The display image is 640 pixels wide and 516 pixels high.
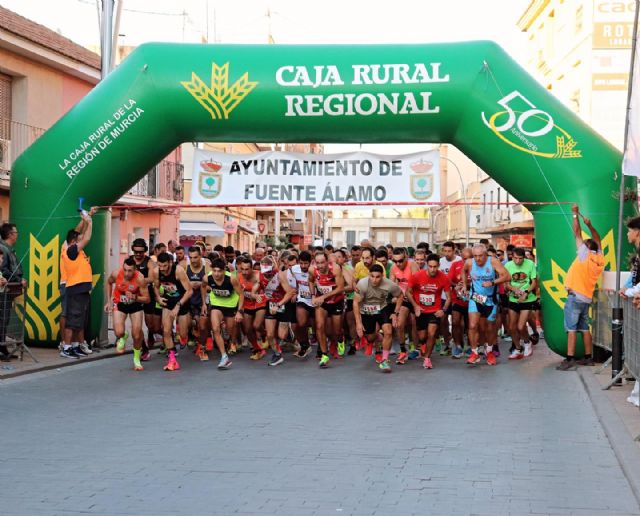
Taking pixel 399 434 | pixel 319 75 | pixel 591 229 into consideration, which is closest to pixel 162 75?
pixel 319 75

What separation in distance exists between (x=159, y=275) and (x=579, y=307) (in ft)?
19.0

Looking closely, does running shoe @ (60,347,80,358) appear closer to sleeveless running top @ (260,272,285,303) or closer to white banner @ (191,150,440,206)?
white banner @ (191,150,440,206)

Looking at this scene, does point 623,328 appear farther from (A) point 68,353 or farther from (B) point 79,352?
(B) point 79,352

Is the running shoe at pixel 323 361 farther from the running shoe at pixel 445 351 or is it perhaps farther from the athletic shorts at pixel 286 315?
the running shoe at pixel 445 351

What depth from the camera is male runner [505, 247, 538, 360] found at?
14055 millimetres

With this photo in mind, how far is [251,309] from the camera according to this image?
14047 mm

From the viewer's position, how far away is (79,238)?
13.2 meters

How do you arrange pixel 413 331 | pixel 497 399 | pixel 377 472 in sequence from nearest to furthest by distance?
pixel 377 472 < pixel 497 399 < pixel 413 331

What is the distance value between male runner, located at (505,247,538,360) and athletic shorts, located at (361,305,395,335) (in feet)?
7.04

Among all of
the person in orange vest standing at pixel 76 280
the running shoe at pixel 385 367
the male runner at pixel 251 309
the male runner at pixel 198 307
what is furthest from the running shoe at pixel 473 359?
the person in orange vest standing at pixel 76 280

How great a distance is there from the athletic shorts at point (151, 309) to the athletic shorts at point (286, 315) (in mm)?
1614

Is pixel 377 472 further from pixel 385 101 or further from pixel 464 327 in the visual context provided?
pixel 464 327

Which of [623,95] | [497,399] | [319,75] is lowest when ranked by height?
[497,399]

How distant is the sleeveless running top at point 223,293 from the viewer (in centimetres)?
1319
